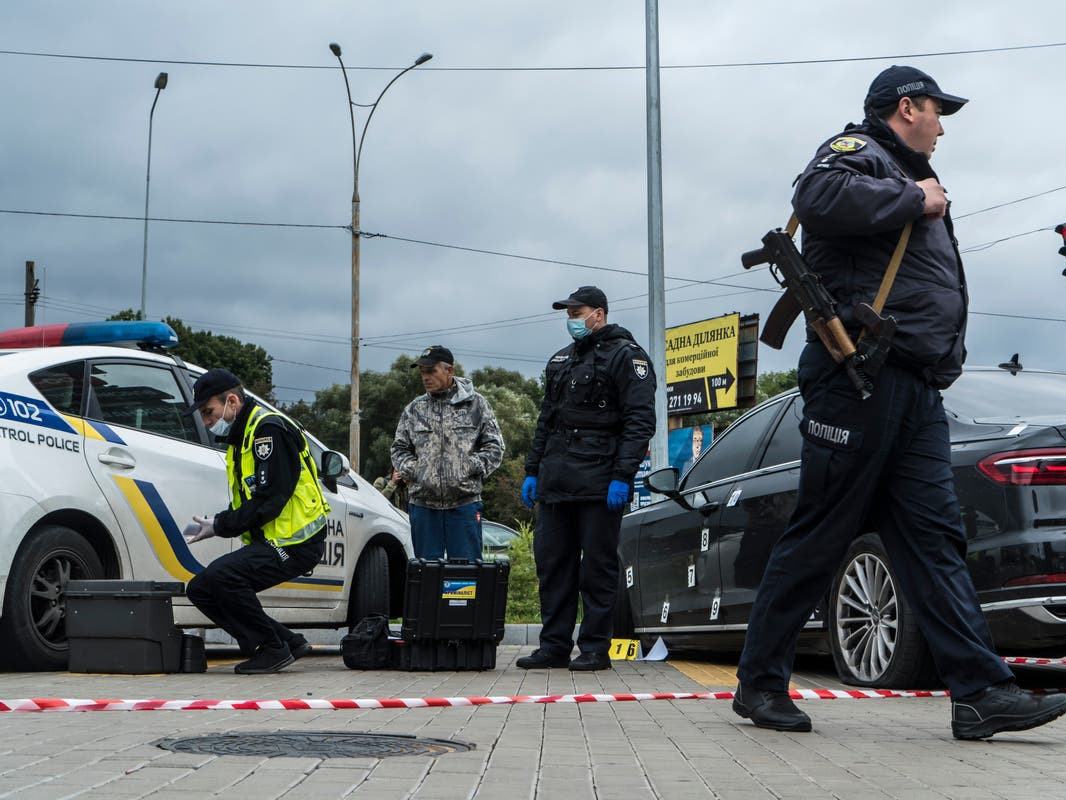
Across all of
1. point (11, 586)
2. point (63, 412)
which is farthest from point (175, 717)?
point (63, 412)

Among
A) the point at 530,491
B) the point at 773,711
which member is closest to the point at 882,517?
the point at 773,711

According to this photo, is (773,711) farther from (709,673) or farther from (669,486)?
(709,673)

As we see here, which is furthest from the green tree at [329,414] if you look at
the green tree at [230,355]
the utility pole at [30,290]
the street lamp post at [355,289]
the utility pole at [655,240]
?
the utility pole at [655,240]

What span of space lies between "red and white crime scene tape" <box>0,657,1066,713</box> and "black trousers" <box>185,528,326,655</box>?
5.33 ft

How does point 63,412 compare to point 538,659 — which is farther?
point 538,659

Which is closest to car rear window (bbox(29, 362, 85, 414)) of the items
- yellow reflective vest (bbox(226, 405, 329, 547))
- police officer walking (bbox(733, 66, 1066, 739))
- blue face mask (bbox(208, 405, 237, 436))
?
blue face mask (bbox(208, 405, 237, 436))

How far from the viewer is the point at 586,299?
8.76 m

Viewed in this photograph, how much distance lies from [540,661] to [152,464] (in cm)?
245

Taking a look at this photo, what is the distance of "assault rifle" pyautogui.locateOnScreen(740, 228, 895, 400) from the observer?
16.4 feet

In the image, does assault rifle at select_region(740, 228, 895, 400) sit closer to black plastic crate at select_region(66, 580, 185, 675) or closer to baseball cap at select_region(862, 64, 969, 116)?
baseball cap at select_region(862, 64, 969, 116)

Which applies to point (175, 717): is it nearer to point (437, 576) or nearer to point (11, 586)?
point (11, 586)

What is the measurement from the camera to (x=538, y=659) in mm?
8586

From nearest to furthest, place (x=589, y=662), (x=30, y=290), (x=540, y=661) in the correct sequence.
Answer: (x=589, y=662), (x=540, y=661), (x=30, y=290)

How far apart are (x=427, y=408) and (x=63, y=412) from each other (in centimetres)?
253
